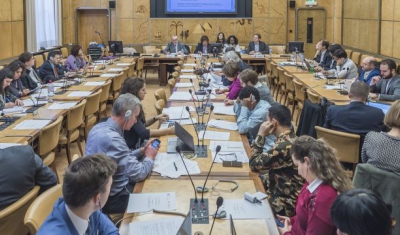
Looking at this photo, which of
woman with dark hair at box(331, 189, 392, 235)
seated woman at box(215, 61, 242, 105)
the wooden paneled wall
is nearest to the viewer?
woman with dark hair at box(331, 189, 392, 235)

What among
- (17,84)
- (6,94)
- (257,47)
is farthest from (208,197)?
(257,47)

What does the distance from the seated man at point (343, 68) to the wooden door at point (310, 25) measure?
6.13 m

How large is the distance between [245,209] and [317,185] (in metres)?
0.45

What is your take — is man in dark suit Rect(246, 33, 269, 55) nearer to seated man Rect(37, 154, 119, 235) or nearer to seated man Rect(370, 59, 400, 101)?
seated man Rect(370, 59, 400, 101)

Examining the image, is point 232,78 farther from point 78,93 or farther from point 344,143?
point 344,143

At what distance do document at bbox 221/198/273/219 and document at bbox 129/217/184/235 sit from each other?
0.31 meters

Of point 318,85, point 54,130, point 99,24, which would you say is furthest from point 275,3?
point 54,130

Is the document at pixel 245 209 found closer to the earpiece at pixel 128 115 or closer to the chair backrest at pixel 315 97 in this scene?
the earpiece at pixel 128 115

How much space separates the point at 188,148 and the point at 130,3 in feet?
37.6

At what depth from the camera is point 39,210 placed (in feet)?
7.72

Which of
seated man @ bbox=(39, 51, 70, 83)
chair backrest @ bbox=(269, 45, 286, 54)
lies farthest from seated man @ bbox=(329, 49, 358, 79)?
seated man @ bbox=(39, 51, 70, 83)

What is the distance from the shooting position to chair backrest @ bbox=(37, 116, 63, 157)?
13.8 ft

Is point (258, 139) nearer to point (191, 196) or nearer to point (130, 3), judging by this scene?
point (191, 196)

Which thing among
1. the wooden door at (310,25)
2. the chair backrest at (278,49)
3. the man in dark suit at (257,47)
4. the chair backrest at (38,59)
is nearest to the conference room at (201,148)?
the chair backrest at (38,59)
